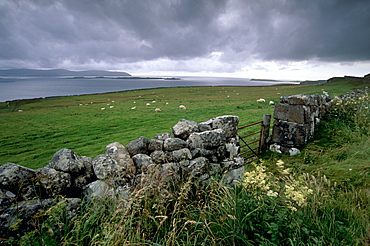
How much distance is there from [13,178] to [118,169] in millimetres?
1737

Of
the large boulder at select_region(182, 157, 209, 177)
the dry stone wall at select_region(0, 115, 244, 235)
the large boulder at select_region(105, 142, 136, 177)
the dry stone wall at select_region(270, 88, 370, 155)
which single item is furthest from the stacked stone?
the large boulder at select_region(105, 142, 136, 177)

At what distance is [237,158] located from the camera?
6223 mm

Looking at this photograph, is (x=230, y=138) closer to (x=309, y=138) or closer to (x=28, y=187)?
(x=309, y=138)

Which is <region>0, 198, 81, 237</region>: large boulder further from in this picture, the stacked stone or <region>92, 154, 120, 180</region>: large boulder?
the stacked stone

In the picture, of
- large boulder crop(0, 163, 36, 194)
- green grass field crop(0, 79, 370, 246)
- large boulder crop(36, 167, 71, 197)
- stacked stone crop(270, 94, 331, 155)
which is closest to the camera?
green grass field crop(0, 79, 370, 246)

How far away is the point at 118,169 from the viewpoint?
407 cm

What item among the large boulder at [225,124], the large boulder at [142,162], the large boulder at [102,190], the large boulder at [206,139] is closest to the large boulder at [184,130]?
the large boulder at [206,139]

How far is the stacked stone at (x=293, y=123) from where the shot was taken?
25.7 feet

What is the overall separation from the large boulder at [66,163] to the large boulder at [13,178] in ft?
1.69

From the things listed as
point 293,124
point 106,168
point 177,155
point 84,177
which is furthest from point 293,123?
point 84,177

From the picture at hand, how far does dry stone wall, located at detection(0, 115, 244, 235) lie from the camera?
10.1ft

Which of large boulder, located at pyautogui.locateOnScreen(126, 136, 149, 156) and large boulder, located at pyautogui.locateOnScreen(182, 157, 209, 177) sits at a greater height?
large boulder, located at pyautogui.locateOnScreen(126, 136, 149, 156)

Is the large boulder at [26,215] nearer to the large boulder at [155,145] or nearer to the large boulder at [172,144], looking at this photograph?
the large boulder at [155,145]

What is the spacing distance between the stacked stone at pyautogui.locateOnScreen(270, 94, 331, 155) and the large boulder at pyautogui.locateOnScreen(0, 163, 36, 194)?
865cm
